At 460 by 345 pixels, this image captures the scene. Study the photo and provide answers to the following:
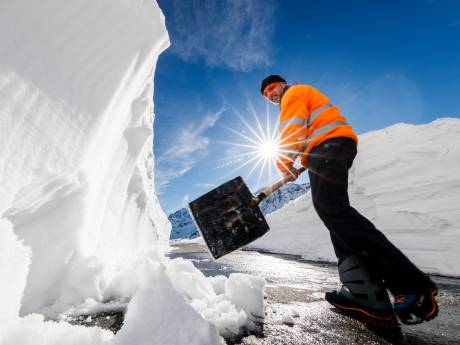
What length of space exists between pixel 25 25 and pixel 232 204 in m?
1.75

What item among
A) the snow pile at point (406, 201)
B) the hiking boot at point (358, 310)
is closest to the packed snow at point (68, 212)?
the hiking boot at point (358, 310)

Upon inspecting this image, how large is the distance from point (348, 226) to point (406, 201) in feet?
19.2

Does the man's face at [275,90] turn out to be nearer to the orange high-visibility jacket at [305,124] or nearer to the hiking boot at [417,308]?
the orange high-visibility jacket at [305,124]

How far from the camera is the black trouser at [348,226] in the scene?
5.16 feet

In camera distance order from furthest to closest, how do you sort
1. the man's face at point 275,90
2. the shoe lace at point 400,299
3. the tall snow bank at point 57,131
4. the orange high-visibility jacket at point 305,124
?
the man's face at point 275,90 → the orange high-visibility jacket at point 305,124 → the shoe lace at point 400,299 → the tall snow bank at point 57,131

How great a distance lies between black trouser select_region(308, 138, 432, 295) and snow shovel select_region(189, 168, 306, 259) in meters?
0.39

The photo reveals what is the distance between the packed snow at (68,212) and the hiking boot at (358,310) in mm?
502

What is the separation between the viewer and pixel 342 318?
164 centimetres

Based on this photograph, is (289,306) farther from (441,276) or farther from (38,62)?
(441,276)

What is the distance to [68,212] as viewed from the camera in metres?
1.91

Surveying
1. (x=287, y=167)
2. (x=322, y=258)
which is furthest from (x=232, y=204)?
(x=322, y=258)

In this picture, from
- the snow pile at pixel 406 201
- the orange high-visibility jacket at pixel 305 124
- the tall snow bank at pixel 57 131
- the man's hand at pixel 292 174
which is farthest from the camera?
the snow pile at pixel 406 201

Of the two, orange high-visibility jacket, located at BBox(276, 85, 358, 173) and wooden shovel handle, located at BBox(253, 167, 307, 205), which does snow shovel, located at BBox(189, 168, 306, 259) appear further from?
orange high-visibility jacket, located at BBox(276, 85, 358, 173)

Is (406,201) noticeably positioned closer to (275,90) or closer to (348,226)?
(275,90)
